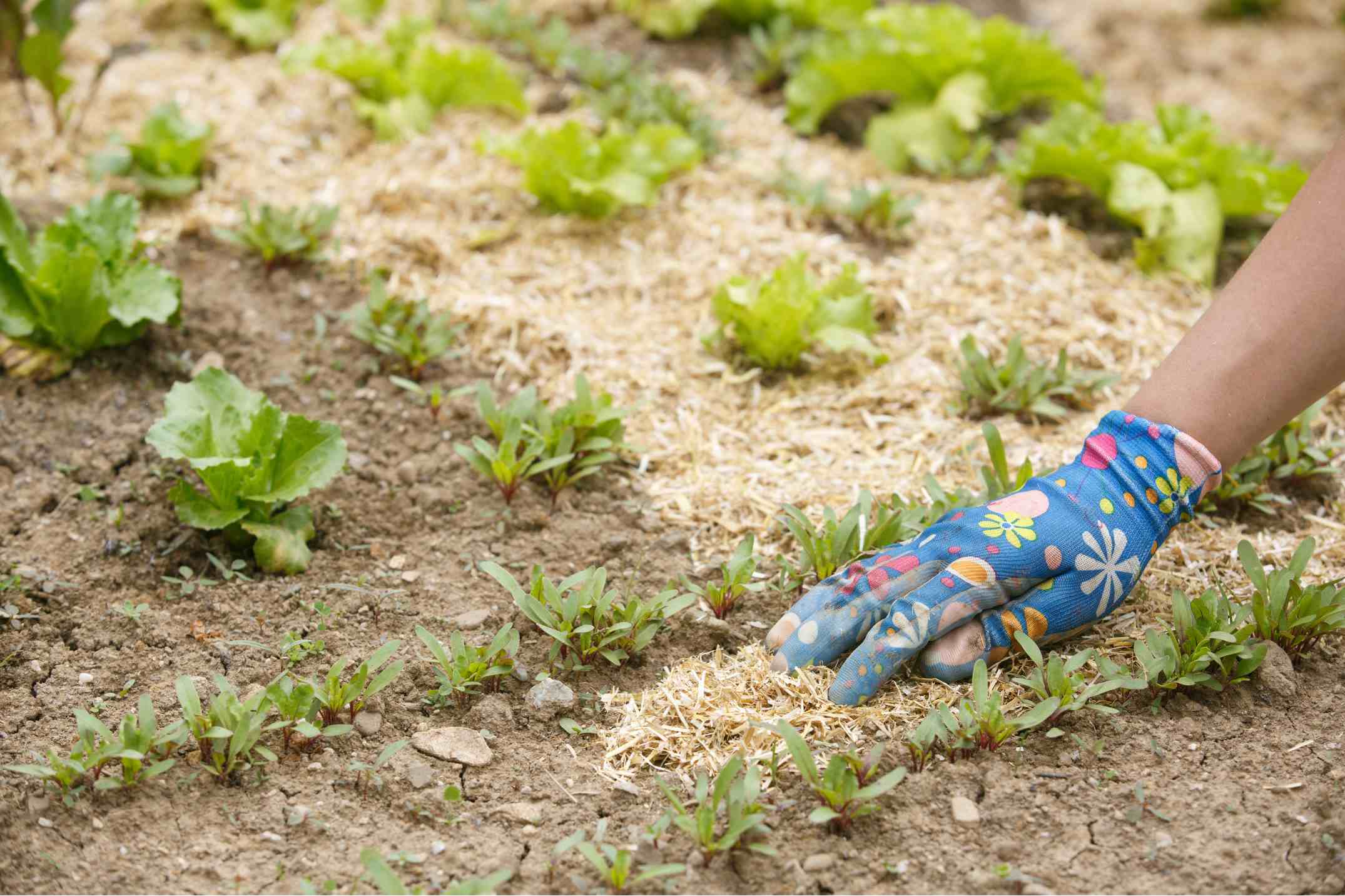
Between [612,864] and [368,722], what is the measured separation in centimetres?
50

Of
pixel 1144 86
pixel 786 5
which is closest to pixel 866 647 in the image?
pixel 786 5

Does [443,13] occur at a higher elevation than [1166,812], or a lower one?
higher

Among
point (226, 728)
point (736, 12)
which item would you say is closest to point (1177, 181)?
point (736, 12)

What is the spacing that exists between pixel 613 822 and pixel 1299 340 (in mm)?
1381

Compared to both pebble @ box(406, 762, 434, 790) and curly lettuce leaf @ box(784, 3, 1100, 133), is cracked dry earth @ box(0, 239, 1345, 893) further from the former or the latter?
curly lettuce leaf @ box(784, 3, 1100, 133)

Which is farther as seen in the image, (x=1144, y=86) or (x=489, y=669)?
(x=1144, y=86)

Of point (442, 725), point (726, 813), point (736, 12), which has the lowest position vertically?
point (442, 725)

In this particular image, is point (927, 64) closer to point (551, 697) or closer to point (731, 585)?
point (731, 585)

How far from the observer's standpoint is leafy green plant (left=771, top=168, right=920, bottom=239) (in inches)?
128

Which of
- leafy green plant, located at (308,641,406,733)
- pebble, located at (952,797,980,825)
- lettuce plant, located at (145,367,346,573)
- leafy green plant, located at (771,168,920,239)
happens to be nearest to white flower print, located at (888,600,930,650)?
pebble, located at (952,797,980,825)

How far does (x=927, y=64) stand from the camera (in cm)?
366

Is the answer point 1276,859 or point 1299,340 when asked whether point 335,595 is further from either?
point 1299,340

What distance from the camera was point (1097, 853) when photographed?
168 centimetres

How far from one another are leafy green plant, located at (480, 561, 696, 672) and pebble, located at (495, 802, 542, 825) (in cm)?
30
